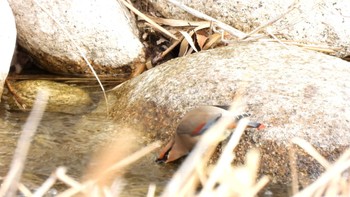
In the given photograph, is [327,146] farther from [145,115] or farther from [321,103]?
[145,115]

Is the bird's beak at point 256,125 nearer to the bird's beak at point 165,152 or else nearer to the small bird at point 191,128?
the small bird at point 191,128

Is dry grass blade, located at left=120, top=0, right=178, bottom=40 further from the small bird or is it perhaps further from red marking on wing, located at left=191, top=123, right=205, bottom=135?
red marking on wing, located at left=191, top=123, right=205, bottom=135

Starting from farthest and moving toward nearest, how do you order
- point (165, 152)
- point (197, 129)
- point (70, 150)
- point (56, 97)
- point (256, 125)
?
point (56, 97), point (70, 150), point (165, 152), point (256, 125), point (197, 129)

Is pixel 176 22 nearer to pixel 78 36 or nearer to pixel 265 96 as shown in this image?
pixel 78 36

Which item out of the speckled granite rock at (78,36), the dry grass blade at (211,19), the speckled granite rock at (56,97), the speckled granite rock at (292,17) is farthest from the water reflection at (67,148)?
the speckled granite rock at (292,17)

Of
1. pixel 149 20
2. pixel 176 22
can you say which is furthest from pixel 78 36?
pixel 176 22

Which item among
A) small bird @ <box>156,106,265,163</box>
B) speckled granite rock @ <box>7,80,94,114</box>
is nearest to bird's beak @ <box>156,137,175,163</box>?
small bird @ <box>156,106,265,163</box>
